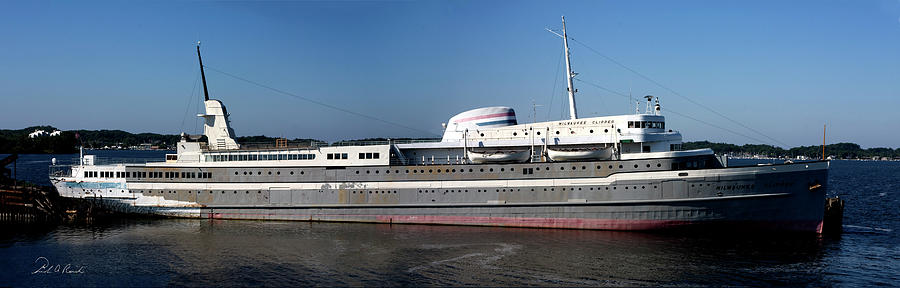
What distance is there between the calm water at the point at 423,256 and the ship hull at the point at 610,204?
68cm

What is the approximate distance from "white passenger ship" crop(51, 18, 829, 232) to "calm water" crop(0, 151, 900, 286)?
38.2 inches

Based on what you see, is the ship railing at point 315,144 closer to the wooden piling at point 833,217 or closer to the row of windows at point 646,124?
the row of windows at point 646,124

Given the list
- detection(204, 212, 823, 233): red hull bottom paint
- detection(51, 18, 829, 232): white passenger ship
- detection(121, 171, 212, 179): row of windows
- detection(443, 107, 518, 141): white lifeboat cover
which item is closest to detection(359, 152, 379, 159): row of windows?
detection(51, 18, 829, 232): white passenger ship

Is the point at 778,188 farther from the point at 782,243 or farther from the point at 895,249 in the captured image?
the point at 895,249

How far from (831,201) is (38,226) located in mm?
40739

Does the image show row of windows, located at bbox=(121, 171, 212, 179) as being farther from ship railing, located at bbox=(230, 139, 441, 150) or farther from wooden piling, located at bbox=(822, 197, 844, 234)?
wooden piling, located at bbox=(822, 197, 844, 234)

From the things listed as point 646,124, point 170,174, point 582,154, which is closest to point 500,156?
point 582,154

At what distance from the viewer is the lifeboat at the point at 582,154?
25.9 m

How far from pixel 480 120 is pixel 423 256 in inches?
395

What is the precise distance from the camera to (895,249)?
77.3ft

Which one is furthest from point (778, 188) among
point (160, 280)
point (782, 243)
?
point (160, 280)

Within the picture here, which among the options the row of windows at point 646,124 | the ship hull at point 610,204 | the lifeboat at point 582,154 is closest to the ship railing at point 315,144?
the ship hull at point 610,204

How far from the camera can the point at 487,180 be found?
26641 millimetres

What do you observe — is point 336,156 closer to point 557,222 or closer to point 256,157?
point 256,157
